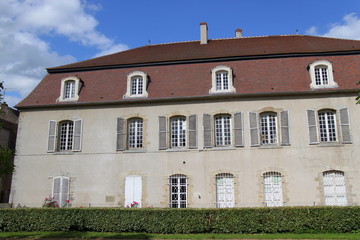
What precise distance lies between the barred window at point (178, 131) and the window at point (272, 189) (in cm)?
428

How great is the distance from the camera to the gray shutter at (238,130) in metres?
16.3

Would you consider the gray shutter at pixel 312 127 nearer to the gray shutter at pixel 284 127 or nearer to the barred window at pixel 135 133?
the gray shutter at pixel 284 127

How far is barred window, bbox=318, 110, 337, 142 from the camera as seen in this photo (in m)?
16.1

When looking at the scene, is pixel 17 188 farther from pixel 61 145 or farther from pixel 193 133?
pixel 193 133

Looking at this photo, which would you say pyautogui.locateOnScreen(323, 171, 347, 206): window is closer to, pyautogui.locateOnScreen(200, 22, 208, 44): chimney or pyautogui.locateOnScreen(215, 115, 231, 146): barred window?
pyautogui.locateOnScreen(215, 115, 231, 146): barred window

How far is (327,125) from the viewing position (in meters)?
16.3

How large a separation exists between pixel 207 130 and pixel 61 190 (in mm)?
7806

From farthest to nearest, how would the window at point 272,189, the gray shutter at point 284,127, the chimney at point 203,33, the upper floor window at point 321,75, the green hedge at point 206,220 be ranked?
1. the chimney at point 203,33
2. the upper floor window at point 321,75
3. the gray shutter at point 284,127
4. the window at point 272,189
5. the green hedge at point 206,220

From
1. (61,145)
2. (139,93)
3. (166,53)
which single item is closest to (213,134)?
(139,93)

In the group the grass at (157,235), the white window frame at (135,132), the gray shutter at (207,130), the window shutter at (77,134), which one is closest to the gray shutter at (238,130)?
the gray shutter at (207,130)

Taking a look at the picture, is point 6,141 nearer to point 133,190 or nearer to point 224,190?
point 133,190

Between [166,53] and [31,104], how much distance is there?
26.1ft

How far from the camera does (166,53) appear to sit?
66.4ft

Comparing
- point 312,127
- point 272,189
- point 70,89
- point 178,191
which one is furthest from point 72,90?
point 312,127
